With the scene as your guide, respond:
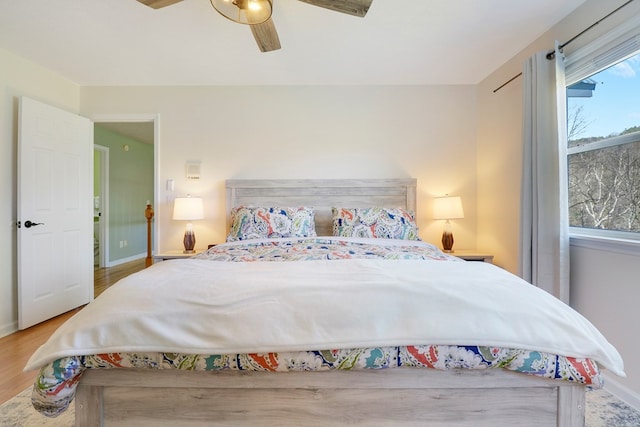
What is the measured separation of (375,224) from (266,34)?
169 centimetres

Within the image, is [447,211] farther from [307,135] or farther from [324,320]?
[324,320]

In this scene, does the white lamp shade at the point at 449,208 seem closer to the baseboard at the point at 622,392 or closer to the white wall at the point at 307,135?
the white wall at the point at 307,135

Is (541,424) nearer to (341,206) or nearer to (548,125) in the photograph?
(548,125)

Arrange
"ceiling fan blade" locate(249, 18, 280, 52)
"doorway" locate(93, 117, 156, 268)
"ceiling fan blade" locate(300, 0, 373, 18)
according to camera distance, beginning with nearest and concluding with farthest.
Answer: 1. "ceiling fan blade" locate(300, 0, 373, 18)
2. "ceiling fan blade" locate(249, 18, 280, 52)
3. "doorway" locate(93, 117, 156, 268)

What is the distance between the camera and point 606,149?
6.10 feet

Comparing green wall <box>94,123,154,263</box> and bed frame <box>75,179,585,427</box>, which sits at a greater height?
green wall <box>94,123,154,263</box>

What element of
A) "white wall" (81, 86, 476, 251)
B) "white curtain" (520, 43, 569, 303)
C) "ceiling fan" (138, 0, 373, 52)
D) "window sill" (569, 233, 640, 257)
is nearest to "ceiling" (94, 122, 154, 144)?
"white wall" (81, 86, 476, 251)

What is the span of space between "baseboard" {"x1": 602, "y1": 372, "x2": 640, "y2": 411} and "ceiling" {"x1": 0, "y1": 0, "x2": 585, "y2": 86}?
2.37 metres

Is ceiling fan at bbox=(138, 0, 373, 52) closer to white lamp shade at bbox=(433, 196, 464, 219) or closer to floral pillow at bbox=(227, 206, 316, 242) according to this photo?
floral pillow at bbox=(227, 206, 316, 242)

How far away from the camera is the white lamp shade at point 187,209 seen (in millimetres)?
2887

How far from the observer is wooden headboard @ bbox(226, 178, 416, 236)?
3.09 metres

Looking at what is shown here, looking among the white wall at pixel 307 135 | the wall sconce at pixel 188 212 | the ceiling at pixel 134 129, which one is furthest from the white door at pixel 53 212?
the ceiling at pixel 134 129

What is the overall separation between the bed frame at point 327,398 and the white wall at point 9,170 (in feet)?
7.65

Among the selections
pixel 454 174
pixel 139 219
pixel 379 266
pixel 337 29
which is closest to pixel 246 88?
pixel 337 29
